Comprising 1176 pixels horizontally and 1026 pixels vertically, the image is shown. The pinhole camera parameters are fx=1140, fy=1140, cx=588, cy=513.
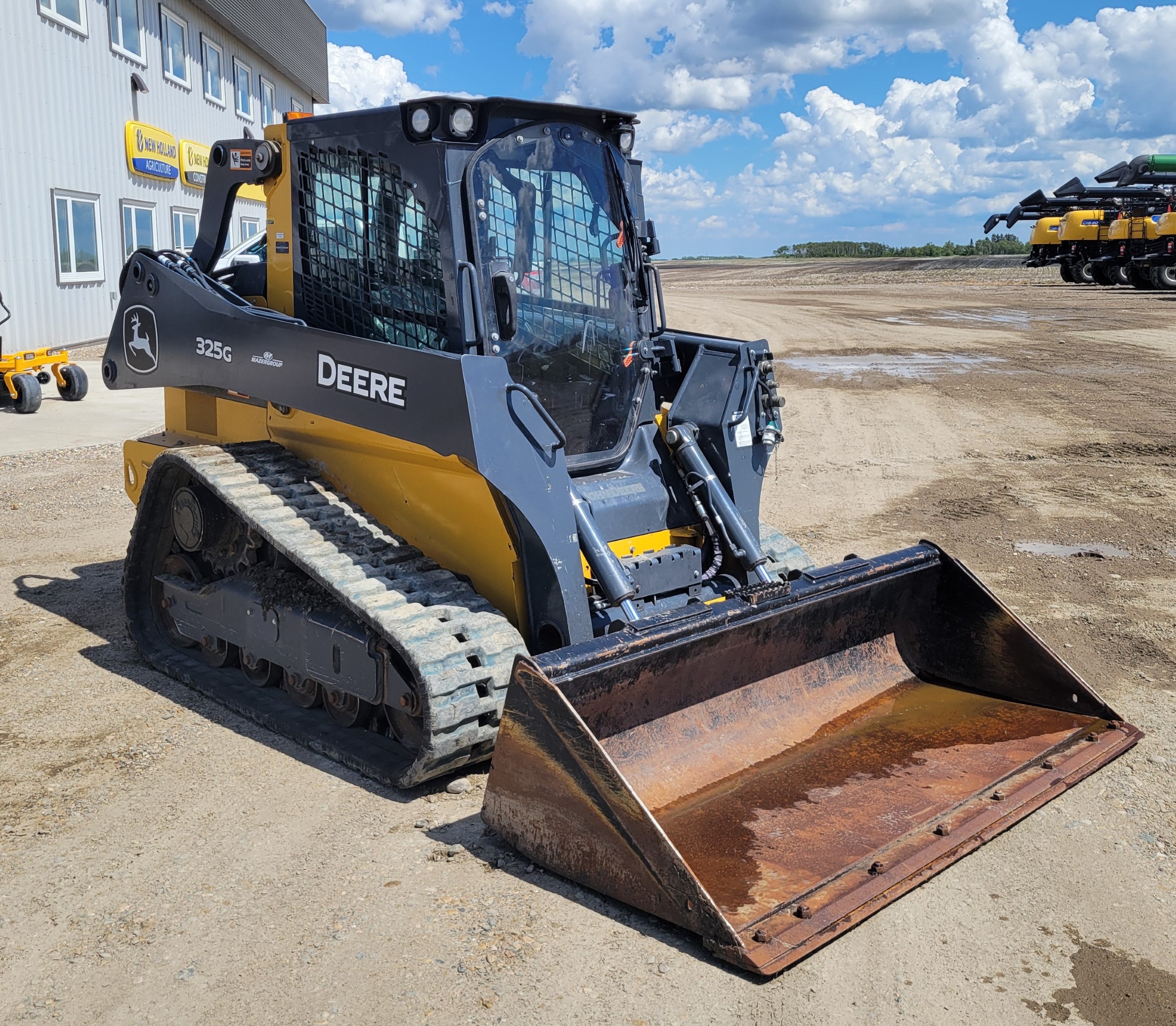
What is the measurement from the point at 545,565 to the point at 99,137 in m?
17.4

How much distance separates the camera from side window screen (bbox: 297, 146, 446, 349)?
4.77 metres

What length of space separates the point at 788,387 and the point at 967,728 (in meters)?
11.6

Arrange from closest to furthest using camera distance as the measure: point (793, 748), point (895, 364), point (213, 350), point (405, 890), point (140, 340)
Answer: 1. point (405, 890)
2. point (793, 748)
3. point (213, 350)
4. point (140, 340)
5. point (895, 364)

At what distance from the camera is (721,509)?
527 cm

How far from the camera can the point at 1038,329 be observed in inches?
914

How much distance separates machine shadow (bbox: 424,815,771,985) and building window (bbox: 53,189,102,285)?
16.0 metres

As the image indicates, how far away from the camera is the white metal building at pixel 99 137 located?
16.2 meters

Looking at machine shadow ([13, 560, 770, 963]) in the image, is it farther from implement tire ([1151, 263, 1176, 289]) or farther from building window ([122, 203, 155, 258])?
implement tire ([1151, 263, 1176, 289])

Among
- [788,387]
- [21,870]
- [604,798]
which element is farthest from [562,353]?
[788,387]

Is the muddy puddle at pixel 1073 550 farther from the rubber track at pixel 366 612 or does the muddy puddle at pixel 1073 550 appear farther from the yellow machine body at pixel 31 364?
the yellow machine body at pixel 31 364

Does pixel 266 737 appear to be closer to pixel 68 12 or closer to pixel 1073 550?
pixel 1073 550

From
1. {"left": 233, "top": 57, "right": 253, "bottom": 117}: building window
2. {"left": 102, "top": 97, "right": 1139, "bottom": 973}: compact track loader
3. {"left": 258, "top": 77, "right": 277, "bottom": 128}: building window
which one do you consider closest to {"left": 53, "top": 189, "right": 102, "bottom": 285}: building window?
{"left": 233, "top": 57, "right": 253, "bottom": 117}: building window

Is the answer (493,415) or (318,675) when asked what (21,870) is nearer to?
(318,675)

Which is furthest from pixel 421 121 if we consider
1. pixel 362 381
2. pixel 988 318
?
pixel 988 318
